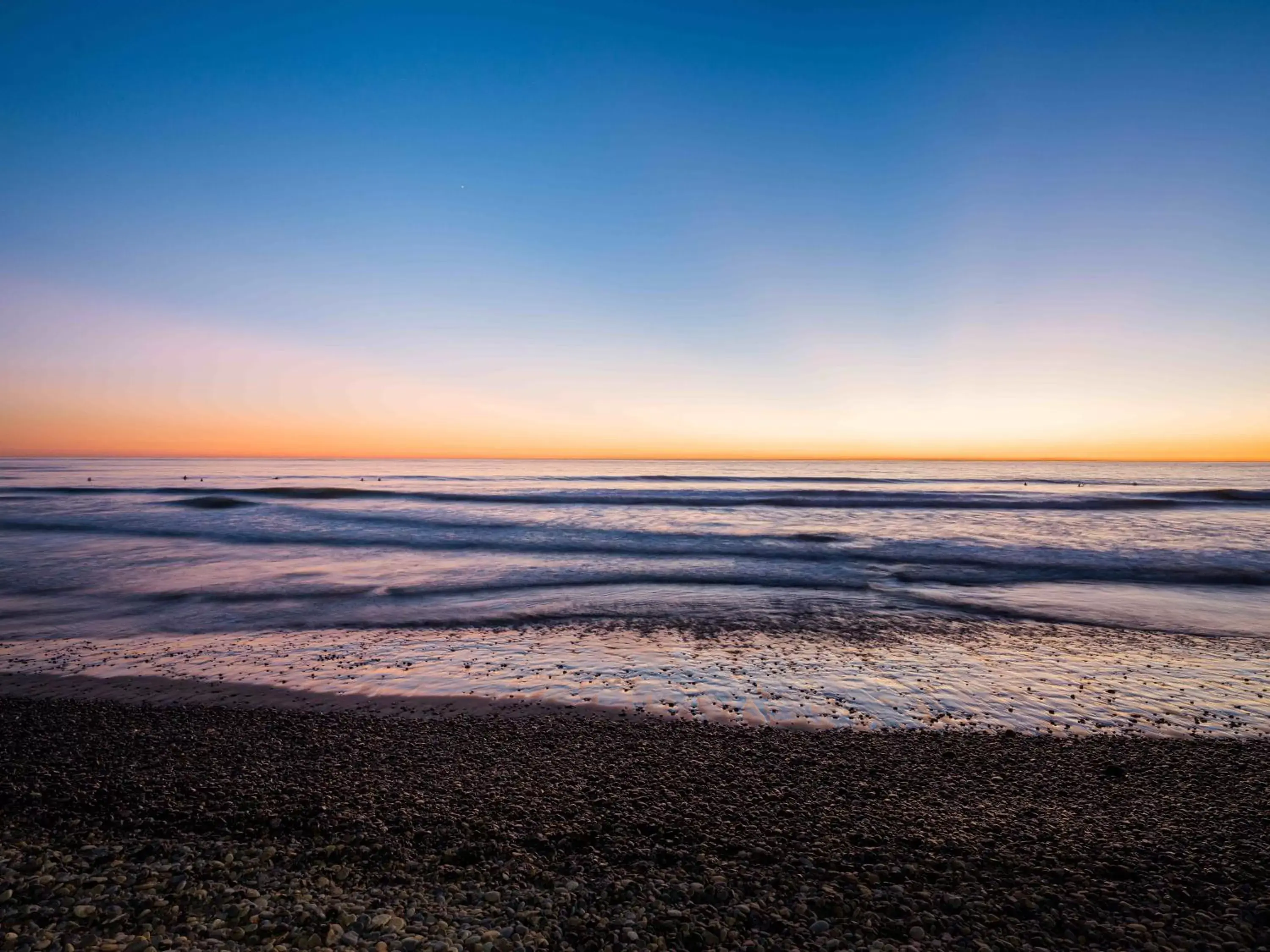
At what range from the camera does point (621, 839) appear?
193 inches

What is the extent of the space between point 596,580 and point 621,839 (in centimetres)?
1384

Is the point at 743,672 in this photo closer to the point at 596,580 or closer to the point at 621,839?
the point at 621,839

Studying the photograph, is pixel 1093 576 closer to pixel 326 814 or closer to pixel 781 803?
pixel 781 803

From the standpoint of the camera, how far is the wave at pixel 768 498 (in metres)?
48.2

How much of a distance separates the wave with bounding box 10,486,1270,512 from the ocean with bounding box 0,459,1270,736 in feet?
4.18

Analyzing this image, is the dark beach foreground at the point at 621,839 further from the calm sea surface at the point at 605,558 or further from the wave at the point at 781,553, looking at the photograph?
the wave at the point at 781,553

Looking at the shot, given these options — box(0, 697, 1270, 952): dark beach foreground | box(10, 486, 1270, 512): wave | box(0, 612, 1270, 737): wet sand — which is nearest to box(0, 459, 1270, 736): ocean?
box(0, 612, 1270, 737): wet sand

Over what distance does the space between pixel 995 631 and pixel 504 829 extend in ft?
36.5

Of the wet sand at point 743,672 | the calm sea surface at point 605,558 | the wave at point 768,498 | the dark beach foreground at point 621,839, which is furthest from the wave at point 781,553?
the wave at point 768,498

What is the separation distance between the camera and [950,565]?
839 inches

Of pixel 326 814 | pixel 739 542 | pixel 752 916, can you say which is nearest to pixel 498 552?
pixel 739 542

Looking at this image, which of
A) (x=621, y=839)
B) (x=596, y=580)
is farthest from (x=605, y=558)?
(x=621, y=839)

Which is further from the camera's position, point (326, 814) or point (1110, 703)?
point (1110, 703)

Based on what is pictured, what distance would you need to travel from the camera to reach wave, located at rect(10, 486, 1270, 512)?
4825 centimetres
